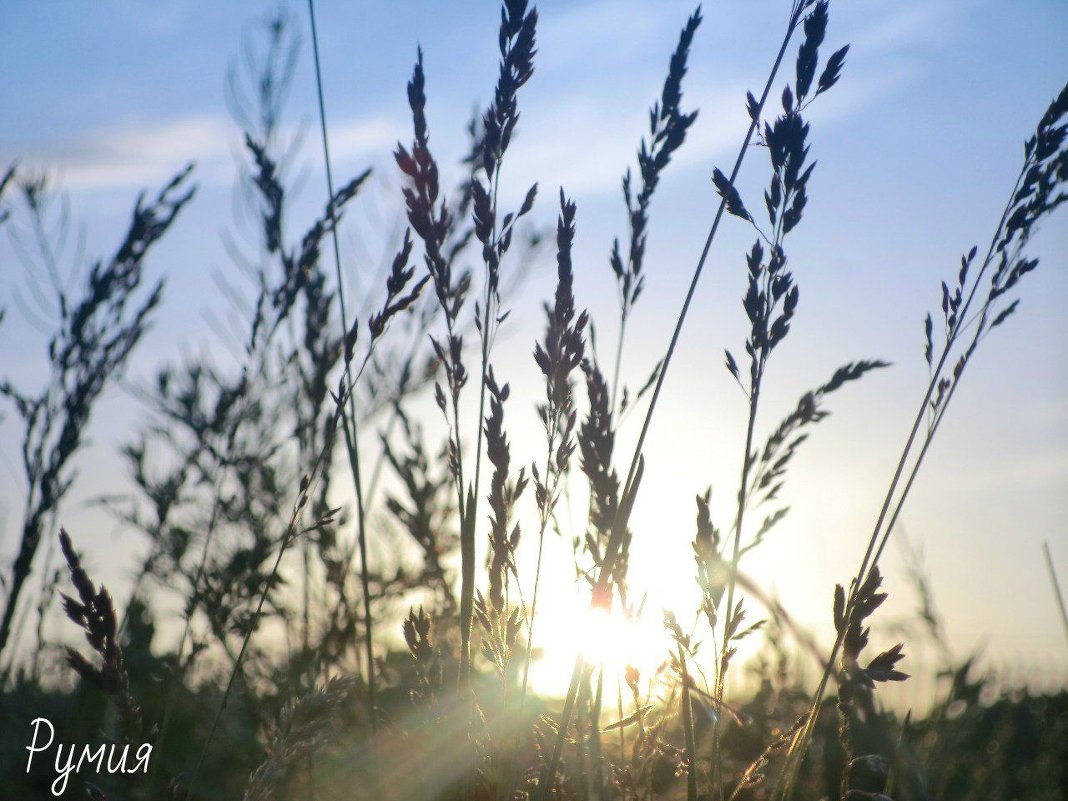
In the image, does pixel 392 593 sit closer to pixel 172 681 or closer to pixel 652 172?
pixel 172 681

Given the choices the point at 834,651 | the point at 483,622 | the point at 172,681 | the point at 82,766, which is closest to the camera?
the point at 834,651

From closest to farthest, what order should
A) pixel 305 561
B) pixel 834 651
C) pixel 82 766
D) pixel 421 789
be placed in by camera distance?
pixel 834 651 → pixel 421 789 → pixel 82 766 → pixel 305 561

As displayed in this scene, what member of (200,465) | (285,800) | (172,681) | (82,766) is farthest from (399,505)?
(200,465)

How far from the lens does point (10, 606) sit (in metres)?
1.87

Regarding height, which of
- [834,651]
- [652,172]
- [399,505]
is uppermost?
[652,172]

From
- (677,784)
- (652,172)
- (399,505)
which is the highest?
(652,172)

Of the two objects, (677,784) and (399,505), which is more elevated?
(399,505)

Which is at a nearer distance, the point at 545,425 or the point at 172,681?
the point at 545,425

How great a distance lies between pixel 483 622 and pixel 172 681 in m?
0.81

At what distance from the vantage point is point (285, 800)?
199 cm

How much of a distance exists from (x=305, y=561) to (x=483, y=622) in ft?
3.77

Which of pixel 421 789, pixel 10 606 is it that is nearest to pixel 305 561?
pixel 10 606

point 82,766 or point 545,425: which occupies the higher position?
point 545,425

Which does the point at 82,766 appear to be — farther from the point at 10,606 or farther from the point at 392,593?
the point at 392,593
